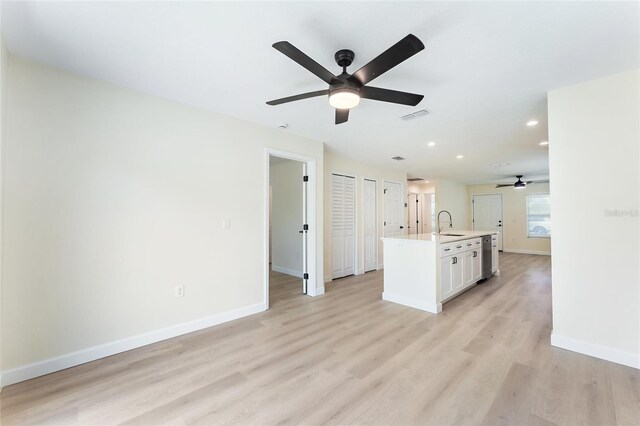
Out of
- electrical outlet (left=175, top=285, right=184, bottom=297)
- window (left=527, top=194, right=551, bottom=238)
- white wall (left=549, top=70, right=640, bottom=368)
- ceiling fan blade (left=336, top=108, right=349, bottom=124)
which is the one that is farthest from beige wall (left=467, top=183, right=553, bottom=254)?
electrical outlet (left=175, top=285, right=184, bottom=297)

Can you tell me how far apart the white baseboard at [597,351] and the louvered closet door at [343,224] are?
3.28 m

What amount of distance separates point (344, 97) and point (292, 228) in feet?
12.6

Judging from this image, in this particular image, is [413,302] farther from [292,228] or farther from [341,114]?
[292,228]

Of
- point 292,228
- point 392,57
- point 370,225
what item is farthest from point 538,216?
point 392,57

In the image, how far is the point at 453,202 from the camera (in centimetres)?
871

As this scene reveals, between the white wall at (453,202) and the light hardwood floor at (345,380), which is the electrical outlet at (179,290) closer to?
the light hardwood floor at (345,380)

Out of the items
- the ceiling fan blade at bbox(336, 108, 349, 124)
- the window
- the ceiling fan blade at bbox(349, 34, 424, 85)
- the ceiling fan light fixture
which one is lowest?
the window

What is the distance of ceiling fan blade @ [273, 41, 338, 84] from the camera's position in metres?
1.46

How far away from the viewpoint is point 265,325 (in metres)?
2.99

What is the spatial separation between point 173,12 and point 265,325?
285 cm

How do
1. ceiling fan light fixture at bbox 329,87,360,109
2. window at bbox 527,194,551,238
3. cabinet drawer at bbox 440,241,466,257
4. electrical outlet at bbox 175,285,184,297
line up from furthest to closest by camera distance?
window at bbox 527,194,551,238, cabinet drawer at bbox 440,241,466,257, electrical outlet at bbox 175,285,184,297, ceiling fan light fixture at bbox 329,87,360,109

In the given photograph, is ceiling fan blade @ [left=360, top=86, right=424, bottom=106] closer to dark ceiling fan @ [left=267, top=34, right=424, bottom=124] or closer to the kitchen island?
dark ceiling fan @ [left=267, top=34, right=424, bottom=124]

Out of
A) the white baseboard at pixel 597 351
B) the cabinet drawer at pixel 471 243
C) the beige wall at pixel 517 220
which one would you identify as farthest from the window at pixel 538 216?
the white baseboard at pixel 597 351

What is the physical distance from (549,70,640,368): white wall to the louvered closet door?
3.24 m
